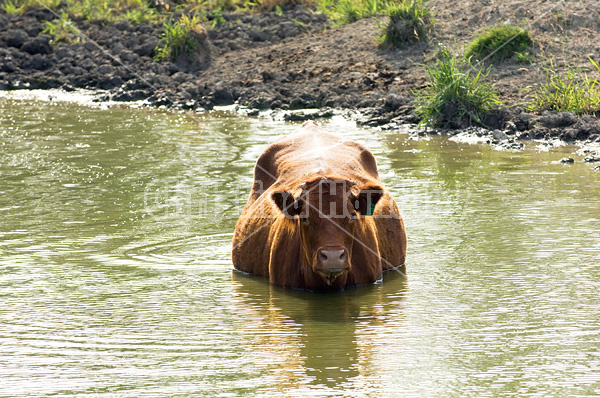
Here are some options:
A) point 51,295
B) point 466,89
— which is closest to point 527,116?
point 466,89

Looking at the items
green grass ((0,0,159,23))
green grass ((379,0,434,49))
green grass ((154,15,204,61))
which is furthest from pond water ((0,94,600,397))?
green grass ((0,0,159,23))

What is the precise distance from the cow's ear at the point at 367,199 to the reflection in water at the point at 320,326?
694 mm

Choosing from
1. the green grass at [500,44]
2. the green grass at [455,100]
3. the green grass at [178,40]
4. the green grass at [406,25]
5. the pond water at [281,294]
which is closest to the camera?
the pond water at [281,294]

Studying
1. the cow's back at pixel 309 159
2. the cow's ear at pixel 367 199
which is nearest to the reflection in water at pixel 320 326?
the cow's ear at pixel 367 199

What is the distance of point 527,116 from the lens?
1529 centimetres

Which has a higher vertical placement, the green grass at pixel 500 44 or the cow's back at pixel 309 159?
the green grass at pixel 500 44

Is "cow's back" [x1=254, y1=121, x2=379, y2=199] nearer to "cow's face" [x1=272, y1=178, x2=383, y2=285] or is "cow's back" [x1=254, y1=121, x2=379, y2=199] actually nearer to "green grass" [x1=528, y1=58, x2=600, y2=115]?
"cow's face" [x1=272, y1=178, x2=383, y2=285]

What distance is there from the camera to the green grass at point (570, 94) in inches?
595

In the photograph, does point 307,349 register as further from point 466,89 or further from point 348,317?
point 466,89

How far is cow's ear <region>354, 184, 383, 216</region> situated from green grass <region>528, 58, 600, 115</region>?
838 cm

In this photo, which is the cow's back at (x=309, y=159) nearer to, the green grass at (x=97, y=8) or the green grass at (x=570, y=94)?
the green grass at (x=570, y=94)

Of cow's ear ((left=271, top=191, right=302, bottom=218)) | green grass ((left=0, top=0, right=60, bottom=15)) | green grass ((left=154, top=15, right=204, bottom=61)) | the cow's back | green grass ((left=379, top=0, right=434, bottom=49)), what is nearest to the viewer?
cow's ear ((left=271, top=191, right=302, bottom=218))

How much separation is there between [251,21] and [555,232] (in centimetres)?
1616

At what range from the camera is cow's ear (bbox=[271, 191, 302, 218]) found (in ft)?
24.7
